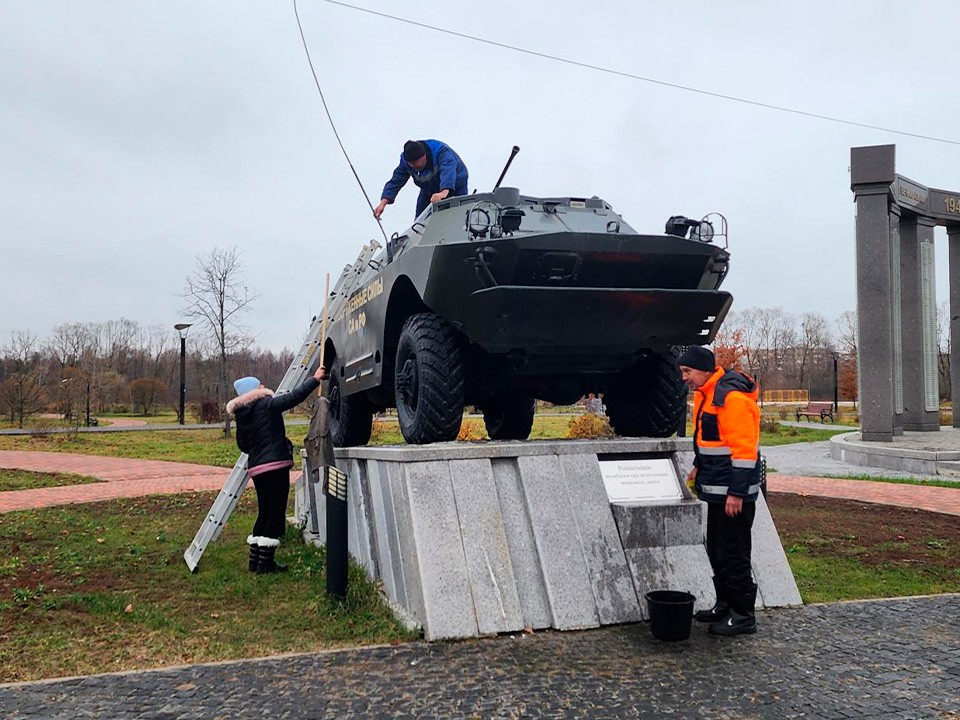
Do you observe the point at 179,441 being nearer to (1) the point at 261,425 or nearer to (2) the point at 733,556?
(1) the point at 261,425

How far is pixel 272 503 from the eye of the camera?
6402mm

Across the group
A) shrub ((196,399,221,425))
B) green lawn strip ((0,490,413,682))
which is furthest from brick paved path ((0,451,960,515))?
shrub ((196,399,221,425))

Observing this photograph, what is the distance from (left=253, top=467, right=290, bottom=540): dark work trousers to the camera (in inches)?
251

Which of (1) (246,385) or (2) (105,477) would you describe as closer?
(1) (246,385)

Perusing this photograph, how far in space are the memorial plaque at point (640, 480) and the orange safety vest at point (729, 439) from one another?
58cm

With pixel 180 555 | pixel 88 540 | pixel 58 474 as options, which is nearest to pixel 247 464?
pixel 180 555

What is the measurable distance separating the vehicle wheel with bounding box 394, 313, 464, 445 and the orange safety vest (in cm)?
158

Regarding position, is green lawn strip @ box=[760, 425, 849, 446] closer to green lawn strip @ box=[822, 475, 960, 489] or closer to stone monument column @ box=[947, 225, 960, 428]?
stone monument column @ box=[947, 225, 960, 428]

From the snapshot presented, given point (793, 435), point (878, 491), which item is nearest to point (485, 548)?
point (878, 491)

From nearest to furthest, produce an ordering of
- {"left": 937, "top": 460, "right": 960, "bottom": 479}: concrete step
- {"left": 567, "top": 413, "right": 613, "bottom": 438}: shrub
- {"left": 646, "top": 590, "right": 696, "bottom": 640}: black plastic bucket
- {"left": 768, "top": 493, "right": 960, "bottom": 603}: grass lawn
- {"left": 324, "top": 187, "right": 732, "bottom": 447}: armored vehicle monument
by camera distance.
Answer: {"left": 646, "top": 590, "right": 696, "bottom": 640}: black plastic bucket → {"left": 324, "top": 187, "right": 732, "bottom": 447}: armored vehicle monument → {"left": 768, "top": 493, "right": 960, "bottom": 603}: grass lawn → {"left": 937, "top": 460, "right": 960, "bottom": 479}: concrete step → {"left": 567, "top": 413, "right": 613, "bottom": 438}: shrub

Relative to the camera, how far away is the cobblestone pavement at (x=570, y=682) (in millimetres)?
3398

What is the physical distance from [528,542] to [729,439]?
4.10ft

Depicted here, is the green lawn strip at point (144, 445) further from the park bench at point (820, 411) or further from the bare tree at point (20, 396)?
the park bench at point (820, 411)

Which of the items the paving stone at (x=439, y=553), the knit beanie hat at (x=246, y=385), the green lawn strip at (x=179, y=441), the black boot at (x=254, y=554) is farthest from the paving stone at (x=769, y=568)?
the green lawn strip at (x=179, y=441)
